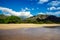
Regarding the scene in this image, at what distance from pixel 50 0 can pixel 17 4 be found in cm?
58

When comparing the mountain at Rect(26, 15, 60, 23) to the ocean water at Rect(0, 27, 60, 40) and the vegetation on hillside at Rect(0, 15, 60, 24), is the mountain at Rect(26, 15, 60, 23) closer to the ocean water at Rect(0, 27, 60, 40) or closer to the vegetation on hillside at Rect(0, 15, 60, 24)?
the vegetation on hillside at Rect(0, 15, 60, 24)

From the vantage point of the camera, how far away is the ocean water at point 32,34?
2.49m

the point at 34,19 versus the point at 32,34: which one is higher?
the point at 34,19

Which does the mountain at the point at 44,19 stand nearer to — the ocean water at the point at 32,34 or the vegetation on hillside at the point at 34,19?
the vegetation on hillside at the point at 34,19

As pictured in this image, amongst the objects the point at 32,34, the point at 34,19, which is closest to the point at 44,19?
the point at 34,19

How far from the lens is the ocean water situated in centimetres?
249

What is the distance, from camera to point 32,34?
252 centimetres

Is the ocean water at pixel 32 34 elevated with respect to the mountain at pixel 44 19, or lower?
lower

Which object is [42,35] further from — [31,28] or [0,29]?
[0,29]

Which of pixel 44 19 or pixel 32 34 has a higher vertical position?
pixel 44 19

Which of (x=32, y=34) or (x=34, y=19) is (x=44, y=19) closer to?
(x=34, y=19)

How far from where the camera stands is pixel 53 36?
98.0 inches

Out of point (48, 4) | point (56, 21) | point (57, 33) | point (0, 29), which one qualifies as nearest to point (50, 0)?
point (48, 4)

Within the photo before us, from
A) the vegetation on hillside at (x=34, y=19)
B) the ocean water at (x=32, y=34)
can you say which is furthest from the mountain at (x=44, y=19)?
the ocean water at (x=32, y=34)
